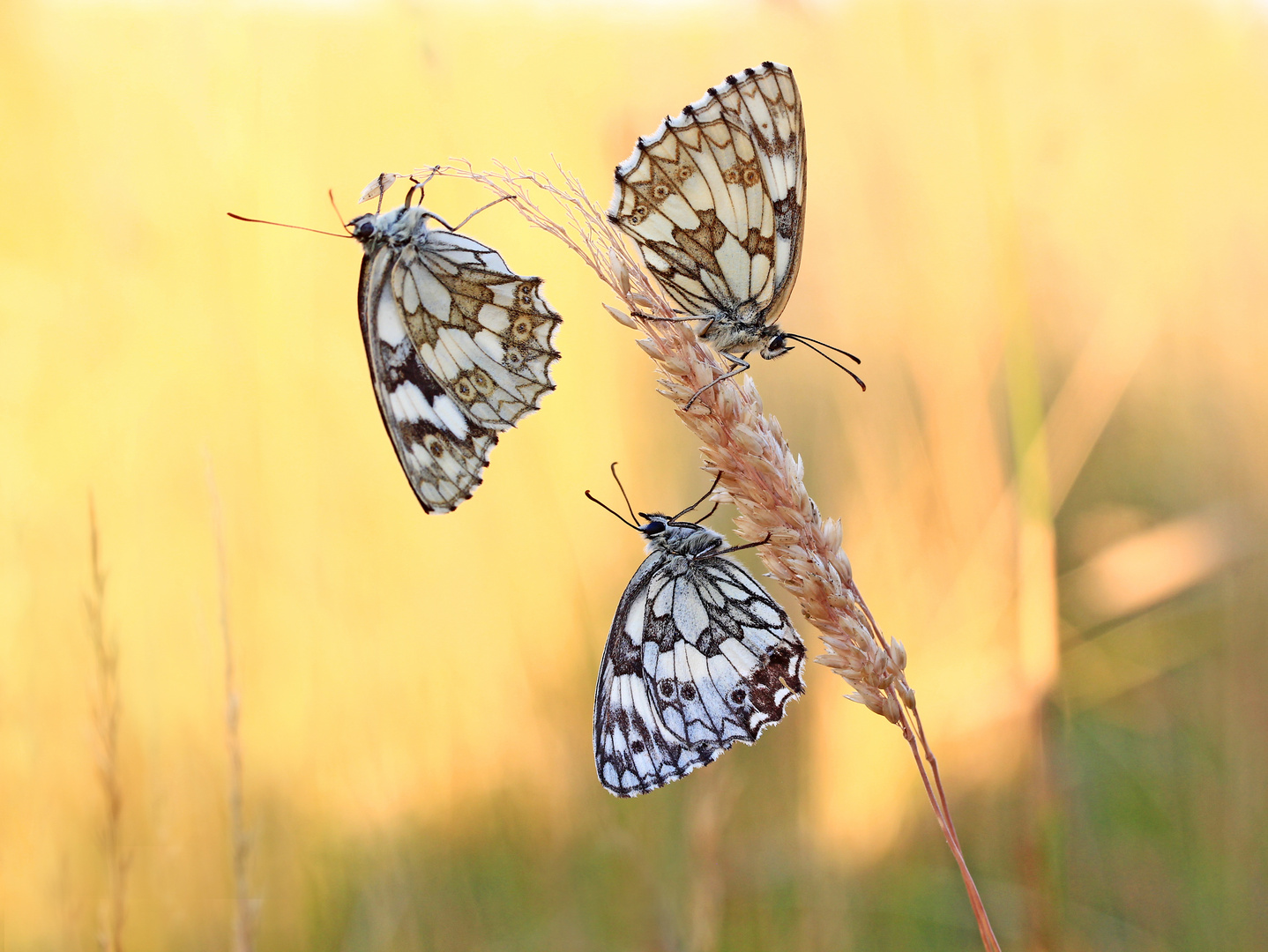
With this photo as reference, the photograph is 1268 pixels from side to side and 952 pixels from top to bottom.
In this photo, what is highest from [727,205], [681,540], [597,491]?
[727,205]

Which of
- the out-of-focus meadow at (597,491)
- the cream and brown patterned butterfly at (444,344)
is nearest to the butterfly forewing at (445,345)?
the cream and brown patterned butterfly at (444,344)

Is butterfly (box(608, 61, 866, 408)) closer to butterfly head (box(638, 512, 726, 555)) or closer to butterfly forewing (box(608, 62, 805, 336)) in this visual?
butterfly forewing (box(608, 62, 805, 336))

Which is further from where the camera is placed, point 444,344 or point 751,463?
point 444,344

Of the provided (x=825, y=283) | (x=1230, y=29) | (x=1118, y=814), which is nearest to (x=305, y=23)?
(x=825, y=283)

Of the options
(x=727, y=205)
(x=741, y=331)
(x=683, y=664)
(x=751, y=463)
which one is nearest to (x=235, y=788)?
(x=683, y=664)

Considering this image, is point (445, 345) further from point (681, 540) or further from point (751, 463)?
point (751, 463)

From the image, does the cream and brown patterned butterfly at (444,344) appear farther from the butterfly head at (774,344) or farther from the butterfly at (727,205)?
the butterfly head at (774,344)
